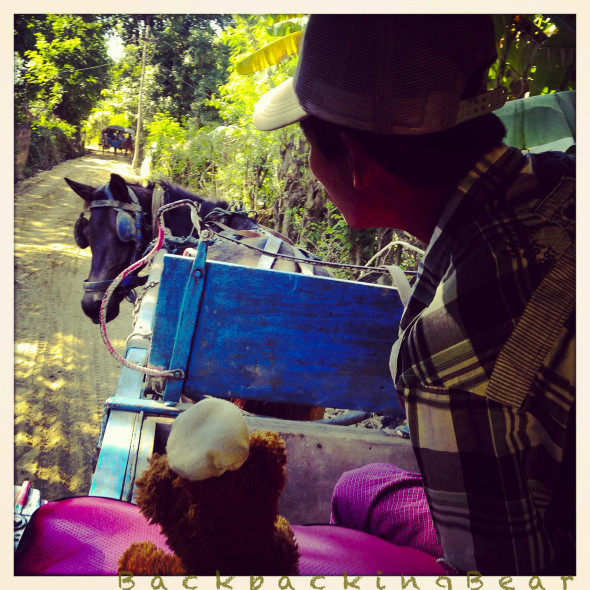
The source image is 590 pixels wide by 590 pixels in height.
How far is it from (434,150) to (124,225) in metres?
3.43

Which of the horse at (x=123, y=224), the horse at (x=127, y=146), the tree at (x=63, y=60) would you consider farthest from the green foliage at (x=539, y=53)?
the horse at (x=127, y=146)

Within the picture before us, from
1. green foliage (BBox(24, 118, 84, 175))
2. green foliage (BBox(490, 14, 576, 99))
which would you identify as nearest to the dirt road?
green foliage (BBox(490, 14, 576, 99))

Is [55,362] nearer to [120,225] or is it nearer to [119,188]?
[120,225]

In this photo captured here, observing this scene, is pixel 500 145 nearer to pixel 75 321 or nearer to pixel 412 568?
pixel 412 568

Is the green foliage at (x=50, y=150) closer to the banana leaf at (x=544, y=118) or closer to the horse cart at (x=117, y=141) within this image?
the horse cart at (x=117, y=141)

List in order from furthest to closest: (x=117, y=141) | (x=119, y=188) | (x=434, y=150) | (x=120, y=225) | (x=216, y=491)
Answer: (x=117, y=141), (x=119, y=188), (x=120, y=225), (x=434, y=150), (x=216, y=491)

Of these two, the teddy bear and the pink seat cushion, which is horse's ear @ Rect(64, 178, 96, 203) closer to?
the pink seat cushion

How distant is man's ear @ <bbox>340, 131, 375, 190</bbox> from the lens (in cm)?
90

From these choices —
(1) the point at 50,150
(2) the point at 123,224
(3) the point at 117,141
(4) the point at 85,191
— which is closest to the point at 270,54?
(4) the point at 85,191

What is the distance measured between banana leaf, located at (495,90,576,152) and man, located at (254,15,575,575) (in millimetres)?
1929

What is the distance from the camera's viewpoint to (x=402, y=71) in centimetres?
85

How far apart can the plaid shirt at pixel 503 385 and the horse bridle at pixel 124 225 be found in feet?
11.5

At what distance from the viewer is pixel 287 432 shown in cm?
172
